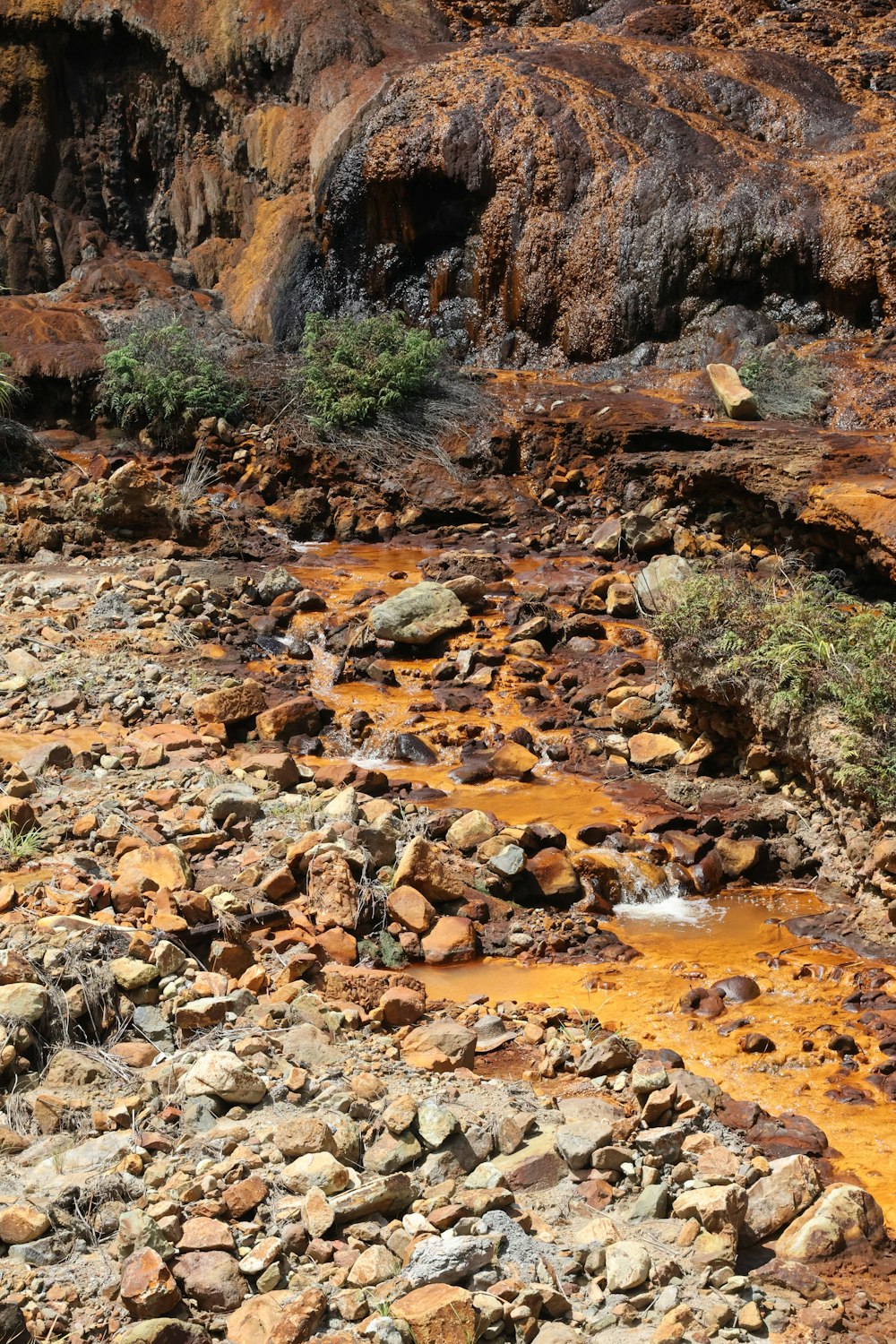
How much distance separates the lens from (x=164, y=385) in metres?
11.8

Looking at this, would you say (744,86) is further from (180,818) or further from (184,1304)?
(184,1304)

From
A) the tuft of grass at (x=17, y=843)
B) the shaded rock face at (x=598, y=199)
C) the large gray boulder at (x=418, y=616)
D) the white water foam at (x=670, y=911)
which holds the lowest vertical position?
the white water foam at (x=670, y=911)

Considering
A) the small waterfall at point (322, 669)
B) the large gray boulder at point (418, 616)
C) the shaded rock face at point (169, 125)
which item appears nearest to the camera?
the small waterfall at point (322, 669)

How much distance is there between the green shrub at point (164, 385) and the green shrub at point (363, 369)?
0.85m

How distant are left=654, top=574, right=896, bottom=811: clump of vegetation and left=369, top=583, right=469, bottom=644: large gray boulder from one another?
2.04 m

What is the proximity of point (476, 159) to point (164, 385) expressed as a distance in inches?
181

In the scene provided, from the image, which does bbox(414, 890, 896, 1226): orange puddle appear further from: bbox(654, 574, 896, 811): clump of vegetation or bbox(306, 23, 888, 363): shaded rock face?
bbox(306, 23, 888, 363): shaded rock face

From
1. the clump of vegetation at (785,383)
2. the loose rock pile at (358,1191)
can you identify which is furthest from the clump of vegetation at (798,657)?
the clump of vegetation at (785,383)

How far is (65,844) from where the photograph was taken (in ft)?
15.1

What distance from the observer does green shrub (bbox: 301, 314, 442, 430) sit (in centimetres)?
1160

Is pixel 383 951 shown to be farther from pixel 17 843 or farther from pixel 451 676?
pixel 451 676

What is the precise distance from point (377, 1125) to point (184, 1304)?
2.30 feet

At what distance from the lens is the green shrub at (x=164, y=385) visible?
11.9 m

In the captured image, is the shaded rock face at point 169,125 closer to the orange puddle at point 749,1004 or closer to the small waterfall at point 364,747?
the small waterfall at point 364,747
